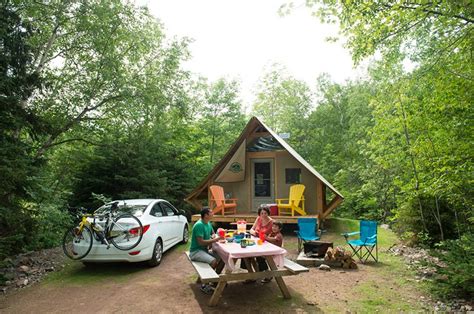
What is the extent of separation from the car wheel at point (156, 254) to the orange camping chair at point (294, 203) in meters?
4.35

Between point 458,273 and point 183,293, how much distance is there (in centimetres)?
381

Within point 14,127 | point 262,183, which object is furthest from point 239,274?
point 262,183

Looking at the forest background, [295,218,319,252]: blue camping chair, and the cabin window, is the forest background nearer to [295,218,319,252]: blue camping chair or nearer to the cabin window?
[295,218,319,252]: blue camping chair

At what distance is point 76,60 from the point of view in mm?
9984

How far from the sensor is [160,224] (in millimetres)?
6332

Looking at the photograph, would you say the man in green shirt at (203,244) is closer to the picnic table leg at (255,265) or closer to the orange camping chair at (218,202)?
the picnic table leg at (255,265)

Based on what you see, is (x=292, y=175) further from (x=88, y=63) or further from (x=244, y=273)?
(x=88, y=63)

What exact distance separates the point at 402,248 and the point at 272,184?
4.70 metres

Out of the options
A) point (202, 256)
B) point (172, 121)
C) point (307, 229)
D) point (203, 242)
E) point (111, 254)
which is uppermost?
point (172, 121)

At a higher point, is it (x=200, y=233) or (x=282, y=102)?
(x=282, y=102)

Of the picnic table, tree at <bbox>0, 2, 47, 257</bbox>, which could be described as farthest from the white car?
the picnic table

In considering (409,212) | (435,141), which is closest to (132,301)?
(435,141)

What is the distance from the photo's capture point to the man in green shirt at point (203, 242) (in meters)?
4.48

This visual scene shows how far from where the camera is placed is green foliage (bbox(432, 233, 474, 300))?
3.85m
